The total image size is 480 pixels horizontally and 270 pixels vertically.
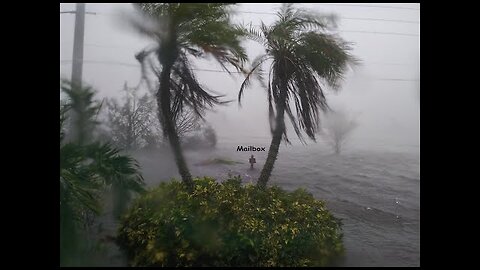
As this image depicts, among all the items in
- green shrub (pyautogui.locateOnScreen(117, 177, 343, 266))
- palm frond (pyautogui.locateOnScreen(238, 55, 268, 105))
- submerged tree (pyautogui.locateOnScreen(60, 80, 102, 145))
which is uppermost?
palm frond (pyautogui.locateOnScreen(238, 55, 268, 105))

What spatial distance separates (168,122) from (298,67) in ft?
5.64

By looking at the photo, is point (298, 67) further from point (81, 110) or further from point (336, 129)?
point (81, 110)

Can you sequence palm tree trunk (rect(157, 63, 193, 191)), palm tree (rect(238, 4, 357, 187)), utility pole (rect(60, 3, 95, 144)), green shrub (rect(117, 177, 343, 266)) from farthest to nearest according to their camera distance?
palm tree (rect(238, 4, 357, 187)) < palm tree trunk (rect(157, 63, 193, 191)) < utility pole (rect(60, 3, 95, 144)) < green shrub (rect(117, 177, 343, 266))

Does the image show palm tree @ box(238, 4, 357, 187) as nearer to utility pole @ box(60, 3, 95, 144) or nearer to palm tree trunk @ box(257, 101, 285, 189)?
palm tree trunk @ box(257, 101, 285, 189)

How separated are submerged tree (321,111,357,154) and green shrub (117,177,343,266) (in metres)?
0.87

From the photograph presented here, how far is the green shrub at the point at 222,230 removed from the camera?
13.2 ft

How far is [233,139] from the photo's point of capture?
14.8 ft

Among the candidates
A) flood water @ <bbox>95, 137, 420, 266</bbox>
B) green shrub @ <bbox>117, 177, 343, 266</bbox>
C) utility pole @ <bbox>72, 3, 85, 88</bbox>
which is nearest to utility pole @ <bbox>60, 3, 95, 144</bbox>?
utility pole @ <bbox>72, 3, 85, 88</bbox>

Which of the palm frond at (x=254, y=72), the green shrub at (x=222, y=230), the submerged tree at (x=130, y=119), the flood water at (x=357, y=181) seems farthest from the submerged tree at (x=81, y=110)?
the palm frond at (x=254, y=72)

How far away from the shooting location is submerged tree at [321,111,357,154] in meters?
4.67

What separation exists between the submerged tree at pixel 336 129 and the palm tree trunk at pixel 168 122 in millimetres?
1771

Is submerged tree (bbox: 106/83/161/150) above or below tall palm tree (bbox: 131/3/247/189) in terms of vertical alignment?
below

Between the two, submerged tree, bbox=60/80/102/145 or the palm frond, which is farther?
the palm frond
